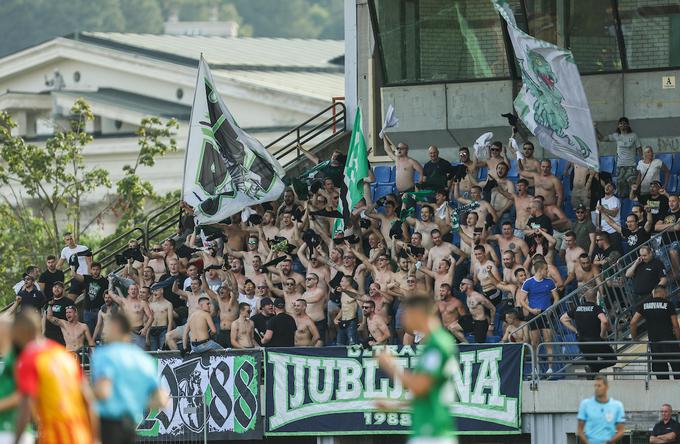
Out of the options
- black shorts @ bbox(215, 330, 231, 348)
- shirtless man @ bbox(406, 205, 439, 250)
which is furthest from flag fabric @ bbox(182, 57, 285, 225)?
black shorts @ bbox(215, 330, 231, 348)

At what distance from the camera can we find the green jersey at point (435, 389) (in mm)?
12375

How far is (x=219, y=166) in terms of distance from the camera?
95.2ft

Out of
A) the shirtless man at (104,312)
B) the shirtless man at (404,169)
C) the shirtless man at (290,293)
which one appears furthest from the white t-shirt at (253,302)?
the shirtless man at (404,169)

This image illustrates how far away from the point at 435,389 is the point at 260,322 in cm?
1310

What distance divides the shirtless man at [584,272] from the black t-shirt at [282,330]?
160 inches

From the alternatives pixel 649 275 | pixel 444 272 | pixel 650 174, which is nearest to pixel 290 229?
pixel 444 272

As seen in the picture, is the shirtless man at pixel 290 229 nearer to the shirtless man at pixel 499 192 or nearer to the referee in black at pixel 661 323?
the shirtless man at pixel 499 192

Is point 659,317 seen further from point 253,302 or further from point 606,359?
point 253,302

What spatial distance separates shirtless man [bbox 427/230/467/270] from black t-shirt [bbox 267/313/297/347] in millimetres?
2211

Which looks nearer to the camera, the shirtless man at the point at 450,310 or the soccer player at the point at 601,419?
the soccer player at the point at 601,419

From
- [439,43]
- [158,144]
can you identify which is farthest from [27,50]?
[439,43]

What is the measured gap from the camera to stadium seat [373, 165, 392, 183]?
29234 millimetres

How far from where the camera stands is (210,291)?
26422mm

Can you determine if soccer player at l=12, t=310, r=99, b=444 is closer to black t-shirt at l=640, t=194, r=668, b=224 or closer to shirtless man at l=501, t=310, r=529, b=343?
shirtless man at l=501, t=310, r=529, b=343
